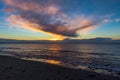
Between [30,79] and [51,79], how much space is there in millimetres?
1749

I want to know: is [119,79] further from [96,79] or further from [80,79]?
[80,79]

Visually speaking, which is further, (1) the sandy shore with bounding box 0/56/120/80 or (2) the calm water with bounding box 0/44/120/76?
(2) the calm water with bounding box 0/44/120/76

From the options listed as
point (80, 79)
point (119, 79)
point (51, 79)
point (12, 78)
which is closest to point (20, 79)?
point (12, 78)

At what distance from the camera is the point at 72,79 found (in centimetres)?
1428

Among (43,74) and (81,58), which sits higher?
(43,74)

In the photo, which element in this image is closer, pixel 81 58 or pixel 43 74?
pixel 43 74

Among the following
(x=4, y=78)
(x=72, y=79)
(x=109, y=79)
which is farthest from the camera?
(x=109, y=79)

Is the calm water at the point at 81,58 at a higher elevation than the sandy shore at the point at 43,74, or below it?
below

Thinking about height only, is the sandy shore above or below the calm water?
above

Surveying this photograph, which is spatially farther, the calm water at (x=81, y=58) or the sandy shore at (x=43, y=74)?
the calm water at (x=81, y=58)

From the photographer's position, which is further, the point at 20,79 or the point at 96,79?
the point at 96,79

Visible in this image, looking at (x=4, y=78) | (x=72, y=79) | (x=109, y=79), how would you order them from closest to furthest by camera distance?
(x=4, y=78) → (x=72, y=79) → (x=109, y=79)

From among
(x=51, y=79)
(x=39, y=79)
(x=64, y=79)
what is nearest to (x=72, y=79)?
(x=64, y=79)

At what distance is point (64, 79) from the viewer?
13.9m
